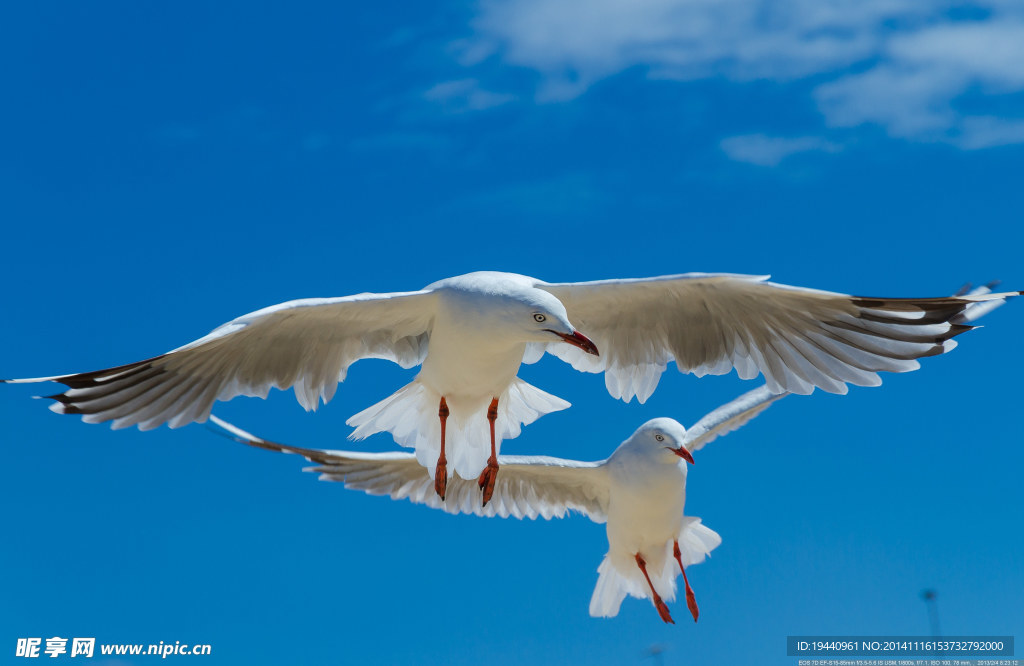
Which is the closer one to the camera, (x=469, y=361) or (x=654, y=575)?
(x=469, y=361)

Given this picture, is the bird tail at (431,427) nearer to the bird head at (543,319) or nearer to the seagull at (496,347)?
the seagull at (496,347)

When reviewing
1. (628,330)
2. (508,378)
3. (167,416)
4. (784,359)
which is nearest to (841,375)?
(784,359)

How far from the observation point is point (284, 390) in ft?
25.5

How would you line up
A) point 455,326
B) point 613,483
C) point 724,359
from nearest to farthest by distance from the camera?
point 455,326 → point 724,359 → point 613,483

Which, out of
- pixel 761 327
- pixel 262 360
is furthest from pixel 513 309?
pixel 262 360

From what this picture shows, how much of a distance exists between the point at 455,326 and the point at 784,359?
1.88 metres

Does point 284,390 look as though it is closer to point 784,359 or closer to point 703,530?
point 784,359

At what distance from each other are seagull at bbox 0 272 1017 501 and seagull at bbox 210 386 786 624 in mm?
1344

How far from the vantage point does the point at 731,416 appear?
31.3ft

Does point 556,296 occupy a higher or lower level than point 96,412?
higher

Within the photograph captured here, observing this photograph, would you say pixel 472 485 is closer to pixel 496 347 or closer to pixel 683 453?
pixel 683 453

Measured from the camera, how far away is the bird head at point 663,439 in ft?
30.3

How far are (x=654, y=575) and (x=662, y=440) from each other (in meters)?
1.28

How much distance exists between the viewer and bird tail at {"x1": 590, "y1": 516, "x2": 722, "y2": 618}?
10.0 meters
